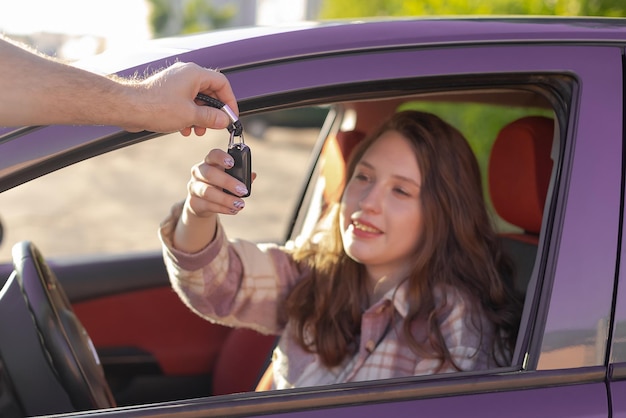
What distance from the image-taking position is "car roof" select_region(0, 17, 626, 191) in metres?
1.34

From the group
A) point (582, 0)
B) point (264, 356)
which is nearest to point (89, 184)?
point (582, 0)

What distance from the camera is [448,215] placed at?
2.08 m

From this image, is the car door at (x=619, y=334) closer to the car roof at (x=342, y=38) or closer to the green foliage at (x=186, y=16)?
the car roof at (x=342, y=38)

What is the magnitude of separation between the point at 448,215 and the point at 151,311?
1154 millimetres

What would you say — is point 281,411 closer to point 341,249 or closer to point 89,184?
point 341,249

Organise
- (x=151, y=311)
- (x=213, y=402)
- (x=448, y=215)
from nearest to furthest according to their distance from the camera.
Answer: (x=213, y=402) < (x=448, y=215) < (x=151, y=311)

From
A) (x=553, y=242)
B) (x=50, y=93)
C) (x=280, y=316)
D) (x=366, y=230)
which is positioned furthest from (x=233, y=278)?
(x=50, y=93)

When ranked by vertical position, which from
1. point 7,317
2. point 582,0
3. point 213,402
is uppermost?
point 582,0

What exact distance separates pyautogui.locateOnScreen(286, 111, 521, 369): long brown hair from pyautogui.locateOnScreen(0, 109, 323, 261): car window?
281 centimetres

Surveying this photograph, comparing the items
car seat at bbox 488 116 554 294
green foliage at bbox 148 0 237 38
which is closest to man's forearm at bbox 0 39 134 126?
car seat at bbox 488 116 554 294

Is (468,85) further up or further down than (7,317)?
further up

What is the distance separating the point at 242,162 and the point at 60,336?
0.63 m

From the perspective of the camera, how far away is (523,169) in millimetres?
1978

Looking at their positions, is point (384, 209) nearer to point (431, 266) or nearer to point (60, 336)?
point (431, 266)
